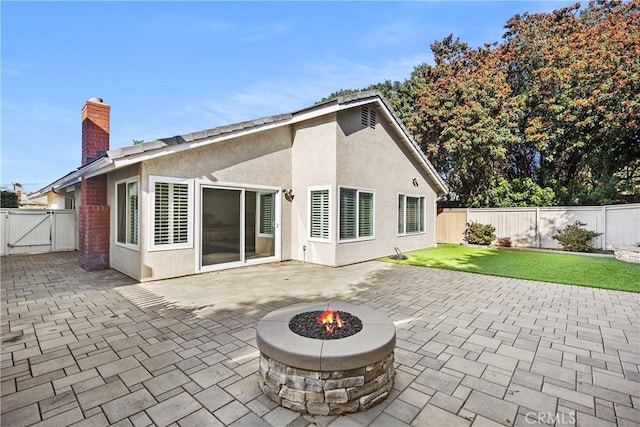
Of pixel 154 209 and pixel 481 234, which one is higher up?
pixel 154 209

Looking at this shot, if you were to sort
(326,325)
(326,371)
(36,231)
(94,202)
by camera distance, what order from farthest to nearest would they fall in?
(36,231) < (94,202) < (326,325) < (326,371)

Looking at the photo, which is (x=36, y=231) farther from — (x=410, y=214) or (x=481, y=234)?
(x=481, y=234)

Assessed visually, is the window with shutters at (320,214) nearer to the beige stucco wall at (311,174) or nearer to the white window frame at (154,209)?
the beige stucco wall at (311,174)

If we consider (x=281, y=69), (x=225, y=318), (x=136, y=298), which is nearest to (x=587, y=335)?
(x=225, y=318)

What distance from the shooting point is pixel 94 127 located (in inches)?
393

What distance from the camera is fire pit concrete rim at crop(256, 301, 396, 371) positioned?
8.69 feet

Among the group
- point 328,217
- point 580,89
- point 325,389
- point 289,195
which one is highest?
point 580,89

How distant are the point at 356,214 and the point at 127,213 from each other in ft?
22.8

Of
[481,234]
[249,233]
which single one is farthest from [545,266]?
[249,233]

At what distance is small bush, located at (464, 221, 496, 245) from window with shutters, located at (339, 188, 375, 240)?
7.99 m

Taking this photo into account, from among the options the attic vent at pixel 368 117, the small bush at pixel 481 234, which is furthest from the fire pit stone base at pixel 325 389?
the small bush at pixel 481 234

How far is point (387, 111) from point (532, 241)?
1035 centimetres

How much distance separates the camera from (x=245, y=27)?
1013 centimetres

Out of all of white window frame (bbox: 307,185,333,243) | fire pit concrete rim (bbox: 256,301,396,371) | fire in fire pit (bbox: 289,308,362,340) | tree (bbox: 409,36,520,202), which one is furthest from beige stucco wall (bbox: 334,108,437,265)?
fire pit concrete rim (bbox: 256,301,396,371)
